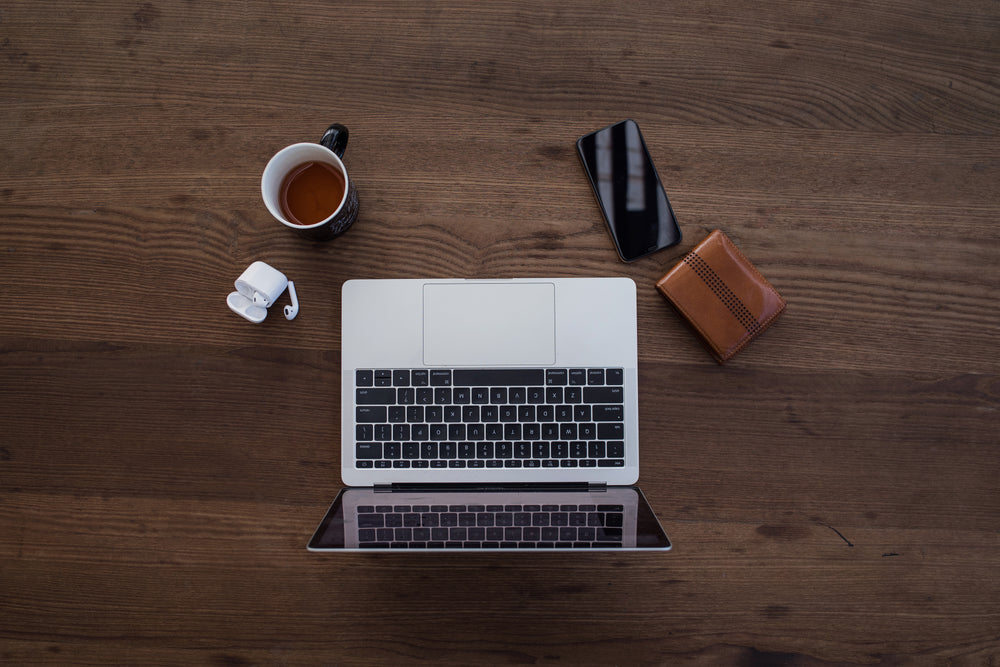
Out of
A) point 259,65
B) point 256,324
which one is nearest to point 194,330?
point 256,324

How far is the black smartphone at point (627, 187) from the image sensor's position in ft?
3.27

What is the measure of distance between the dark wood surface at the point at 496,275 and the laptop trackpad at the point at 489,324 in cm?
5

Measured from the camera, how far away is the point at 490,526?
0.87 meters

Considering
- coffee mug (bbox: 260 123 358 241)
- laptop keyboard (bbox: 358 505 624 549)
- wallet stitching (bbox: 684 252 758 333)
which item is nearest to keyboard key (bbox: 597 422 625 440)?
laptop keyboard (bbox: 358 505 624 549)

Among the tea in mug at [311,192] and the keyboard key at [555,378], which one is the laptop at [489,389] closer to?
the keyboard key at [555,378]

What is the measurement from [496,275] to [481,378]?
0.59 feet

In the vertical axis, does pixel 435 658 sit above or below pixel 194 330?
below

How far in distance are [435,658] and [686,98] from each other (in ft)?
3.38

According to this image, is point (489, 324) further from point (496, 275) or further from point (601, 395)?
point (601, 395)

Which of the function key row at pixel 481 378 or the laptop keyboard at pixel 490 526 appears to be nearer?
the laptop keyboard at pixel 490 526

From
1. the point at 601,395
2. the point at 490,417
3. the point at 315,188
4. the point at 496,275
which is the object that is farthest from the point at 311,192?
the point at 601,395

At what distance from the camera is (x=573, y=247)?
1.01 meters

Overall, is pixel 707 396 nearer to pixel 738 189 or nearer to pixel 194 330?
pixel 738 189

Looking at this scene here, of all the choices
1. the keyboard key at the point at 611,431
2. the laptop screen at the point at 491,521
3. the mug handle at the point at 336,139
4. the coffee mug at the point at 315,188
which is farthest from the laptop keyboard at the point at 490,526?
the mug handle at the point at 336,139
